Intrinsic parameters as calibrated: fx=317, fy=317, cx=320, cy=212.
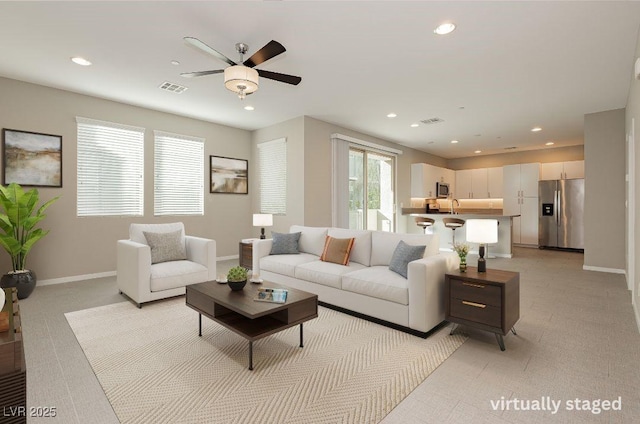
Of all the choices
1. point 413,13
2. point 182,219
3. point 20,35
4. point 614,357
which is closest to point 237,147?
point 182,219

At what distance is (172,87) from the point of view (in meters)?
4.59

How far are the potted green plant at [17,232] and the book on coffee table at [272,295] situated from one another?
11.3ft

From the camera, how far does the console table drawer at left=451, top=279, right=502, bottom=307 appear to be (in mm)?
2570

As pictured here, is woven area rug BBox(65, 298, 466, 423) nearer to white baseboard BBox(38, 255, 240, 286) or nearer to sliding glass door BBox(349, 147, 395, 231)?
white baseboard BBox(38, 255, 240, 286)

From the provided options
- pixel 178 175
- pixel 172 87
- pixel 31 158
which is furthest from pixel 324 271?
pixel 31 158

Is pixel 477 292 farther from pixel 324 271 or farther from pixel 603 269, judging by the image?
pixel 603 269

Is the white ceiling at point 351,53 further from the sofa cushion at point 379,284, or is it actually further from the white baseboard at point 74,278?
the white baseboard at point 74,278

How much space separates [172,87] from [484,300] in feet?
15.6

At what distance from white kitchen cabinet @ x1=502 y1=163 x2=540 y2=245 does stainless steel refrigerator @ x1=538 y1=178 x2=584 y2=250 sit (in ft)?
0.57

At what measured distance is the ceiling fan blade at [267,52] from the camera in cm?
268

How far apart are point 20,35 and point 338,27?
3.20 m

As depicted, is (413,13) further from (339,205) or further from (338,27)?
(339,205)

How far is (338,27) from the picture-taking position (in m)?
3.03

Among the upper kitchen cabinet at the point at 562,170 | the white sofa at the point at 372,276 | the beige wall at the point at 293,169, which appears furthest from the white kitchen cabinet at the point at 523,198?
the white sofa at the point at 372,276
